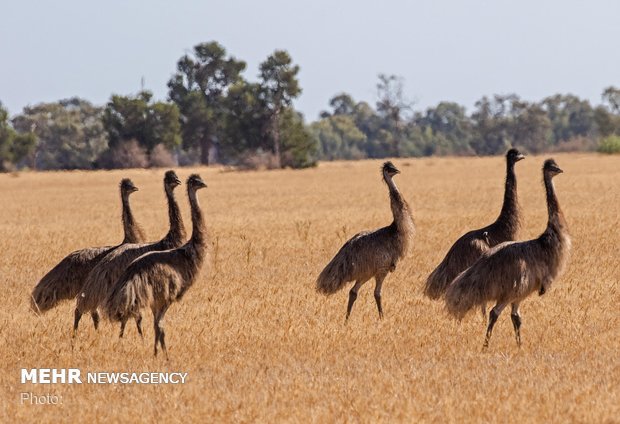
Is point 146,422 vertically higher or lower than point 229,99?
lower

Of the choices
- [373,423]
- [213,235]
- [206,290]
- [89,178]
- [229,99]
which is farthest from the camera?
[229,99]

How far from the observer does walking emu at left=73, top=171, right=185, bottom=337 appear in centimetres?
1017

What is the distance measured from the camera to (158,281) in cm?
933

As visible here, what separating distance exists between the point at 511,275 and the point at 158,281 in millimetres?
3048

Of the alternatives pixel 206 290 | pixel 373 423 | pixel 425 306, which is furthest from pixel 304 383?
pixel 206 290

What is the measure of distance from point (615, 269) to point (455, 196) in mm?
19286

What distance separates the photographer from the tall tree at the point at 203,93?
3246 inches

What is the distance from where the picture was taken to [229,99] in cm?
7350

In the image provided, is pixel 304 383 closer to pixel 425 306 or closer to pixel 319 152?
pixel 425 306

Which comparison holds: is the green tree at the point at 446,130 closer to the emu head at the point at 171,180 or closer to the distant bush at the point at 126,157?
the distant bush at the point at 126,157

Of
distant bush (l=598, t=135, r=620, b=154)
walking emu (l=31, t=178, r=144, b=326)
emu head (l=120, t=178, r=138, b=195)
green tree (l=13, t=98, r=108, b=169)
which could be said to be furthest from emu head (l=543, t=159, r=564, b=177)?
green tree (l=13, t=98, r=108, b=169)

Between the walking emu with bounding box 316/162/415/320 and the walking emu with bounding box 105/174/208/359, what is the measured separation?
6.89 ft

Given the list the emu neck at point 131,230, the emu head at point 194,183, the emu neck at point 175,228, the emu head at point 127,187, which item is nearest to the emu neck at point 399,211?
the emu head at point 194,183

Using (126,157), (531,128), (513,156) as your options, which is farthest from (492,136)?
(513,156)
